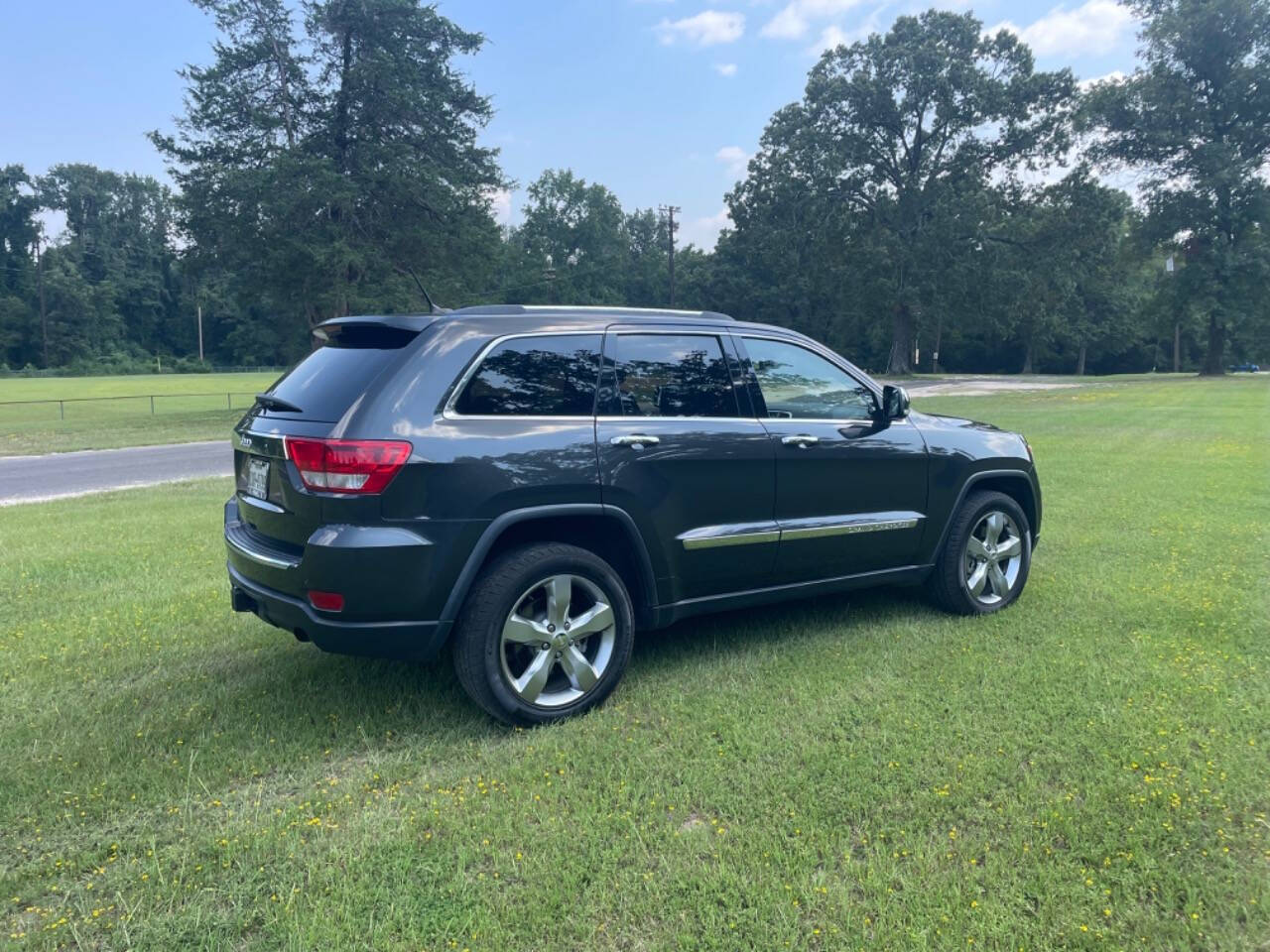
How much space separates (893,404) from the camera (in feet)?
15.8

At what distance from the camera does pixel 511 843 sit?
2.79 m

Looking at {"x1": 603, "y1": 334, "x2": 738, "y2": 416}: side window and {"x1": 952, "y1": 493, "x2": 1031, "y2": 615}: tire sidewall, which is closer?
{"x1": 603, "y1": 334, "x2": 738, "y2": 416}: side window

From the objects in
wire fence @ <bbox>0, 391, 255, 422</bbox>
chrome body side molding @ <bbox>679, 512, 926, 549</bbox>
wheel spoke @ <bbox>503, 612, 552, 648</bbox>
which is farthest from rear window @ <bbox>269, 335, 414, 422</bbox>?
wire fence @ <bbox>0, 391, 255, 422</bbox>

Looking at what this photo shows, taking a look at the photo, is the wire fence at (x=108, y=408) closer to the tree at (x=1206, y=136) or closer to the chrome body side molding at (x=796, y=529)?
the chrome body side molding at (x=796, y=529)

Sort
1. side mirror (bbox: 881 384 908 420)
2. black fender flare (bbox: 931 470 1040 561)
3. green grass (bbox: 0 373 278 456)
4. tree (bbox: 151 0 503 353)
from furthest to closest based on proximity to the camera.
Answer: tree (bbox: 151 0 503 353), green grass (bbox: 0 373 278 456), black fender flare (bbox: 931 470 1040 561), side mirror (bbox: 881 384 908 420)

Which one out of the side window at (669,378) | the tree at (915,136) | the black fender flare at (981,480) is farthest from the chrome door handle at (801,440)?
the tree at (915,136)

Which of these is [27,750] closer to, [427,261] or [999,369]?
[427,261]

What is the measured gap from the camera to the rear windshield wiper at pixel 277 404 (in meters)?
3.66

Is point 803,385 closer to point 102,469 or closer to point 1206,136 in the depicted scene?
point 102,469

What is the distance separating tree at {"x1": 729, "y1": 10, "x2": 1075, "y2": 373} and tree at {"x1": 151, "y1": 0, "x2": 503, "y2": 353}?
75.4 feet

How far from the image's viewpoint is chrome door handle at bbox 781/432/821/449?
4.35 metres

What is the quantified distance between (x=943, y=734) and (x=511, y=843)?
5.86 feet

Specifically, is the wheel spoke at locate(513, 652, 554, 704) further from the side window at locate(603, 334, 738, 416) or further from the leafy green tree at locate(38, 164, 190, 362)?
the leafy green tree at locate(38, 164, 190, 362)

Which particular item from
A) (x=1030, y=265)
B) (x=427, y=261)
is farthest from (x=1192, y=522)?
(x=1030, y=265)
